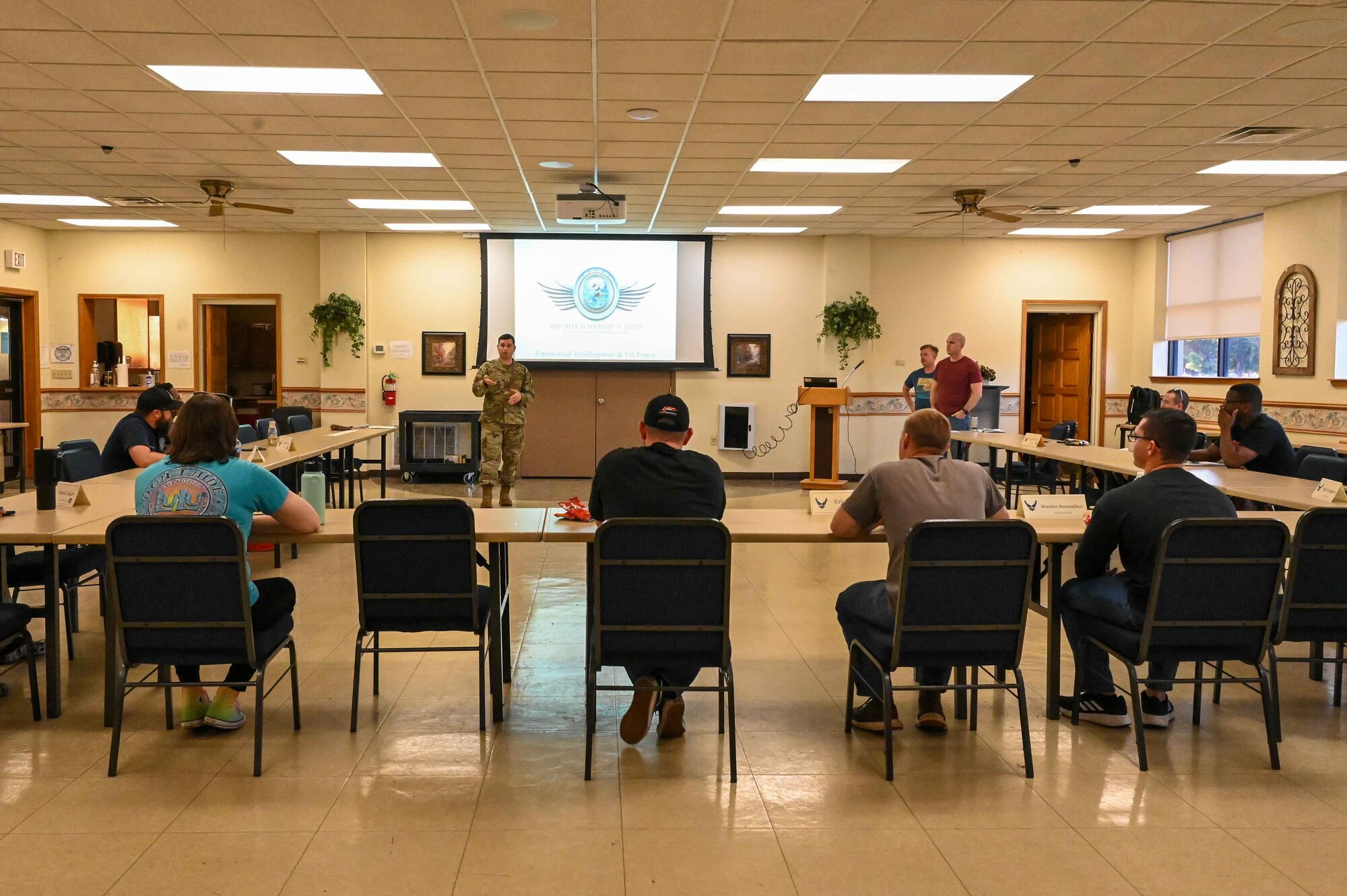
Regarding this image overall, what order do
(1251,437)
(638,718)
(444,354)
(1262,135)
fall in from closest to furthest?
1. (638,718)
2. (1251,437)
3. (1262,135)
4. (444,354)

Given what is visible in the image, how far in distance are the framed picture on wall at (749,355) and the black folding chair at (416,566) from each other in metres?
8.74

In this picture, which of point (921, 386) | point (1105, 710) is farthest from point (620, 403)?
point (1105, 710)

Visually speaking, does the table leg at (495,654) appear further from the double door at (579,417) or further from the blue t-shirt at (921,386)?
the double door at (579,417)

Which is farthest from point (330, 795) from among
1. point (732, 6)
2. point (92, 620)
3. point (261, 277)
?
point (261, 277)

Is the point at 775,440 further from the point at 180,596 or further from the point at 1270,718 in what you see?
the point at 180,596

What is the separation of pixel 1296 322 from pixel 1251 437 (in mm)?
4035

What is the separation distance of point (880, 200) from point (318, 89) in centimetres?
530

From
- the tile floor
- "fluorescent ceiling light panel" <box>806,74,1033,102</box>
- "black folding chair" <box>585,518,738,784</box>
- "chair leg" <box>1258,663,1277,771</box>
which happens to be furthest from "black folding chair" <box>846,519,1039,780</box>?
"fluorescent ceiling light panel" <box>806,74,1033,102</box>

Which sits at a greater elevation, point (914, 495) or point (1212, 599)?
point (914, 495)

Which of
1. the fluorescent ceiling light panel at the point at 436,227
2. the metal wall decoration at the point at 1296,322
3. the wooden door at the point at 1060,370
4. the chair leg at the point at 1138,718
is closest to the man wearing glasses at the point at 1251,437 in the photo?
the chair leg at the point at 1138,718

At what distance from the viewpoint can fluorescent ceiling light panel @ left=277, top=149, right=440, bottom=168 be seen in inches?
294

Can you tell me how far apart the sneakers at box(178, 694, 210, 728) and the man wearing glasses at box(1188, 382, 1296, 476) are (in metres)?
5.32

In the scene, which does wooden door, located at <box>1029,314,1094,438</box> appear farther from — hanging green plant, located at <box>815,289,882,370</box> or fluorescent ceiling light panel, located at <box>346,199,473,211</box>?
fluorescent ceiling light panel, located at <box>346,199,473,211</box>

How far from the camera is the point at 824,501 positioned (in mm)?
4281
